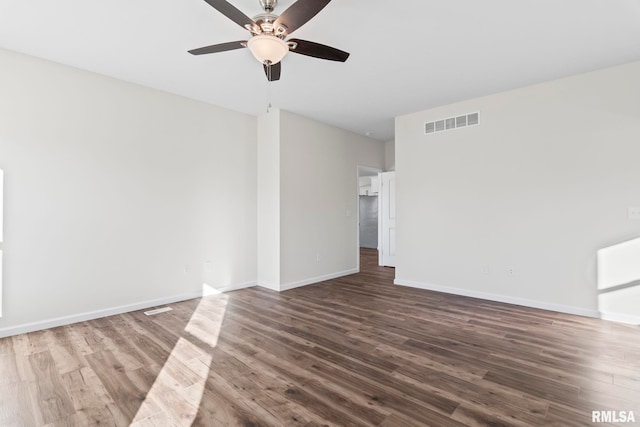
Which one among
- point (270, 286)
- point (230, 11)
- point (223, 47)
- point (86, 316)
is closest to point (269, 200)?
point (270, 286)

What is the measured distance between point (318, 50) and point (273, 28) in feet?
1.30

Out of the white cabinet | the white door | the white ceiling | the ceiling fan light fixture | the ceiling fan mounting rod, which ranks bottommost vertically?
the white door

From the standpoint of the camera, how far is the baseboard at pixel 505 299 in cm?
363

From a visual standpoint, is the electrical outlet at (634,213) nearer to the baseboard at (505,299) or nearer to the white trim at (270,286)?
the baseboard at (505,299)

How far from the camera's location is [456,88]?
158 inches

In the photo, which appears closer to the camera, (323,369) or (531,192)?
(323,369)

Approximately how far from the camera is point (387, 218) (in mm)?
6754

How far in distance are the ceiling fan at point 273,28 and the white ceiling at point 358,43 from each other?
0.34 metres

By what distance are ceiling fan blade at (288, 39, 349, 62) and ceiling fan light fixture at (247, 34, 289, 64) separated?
114 mm

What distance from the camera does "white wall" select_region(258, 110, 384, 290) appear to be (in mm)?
4914

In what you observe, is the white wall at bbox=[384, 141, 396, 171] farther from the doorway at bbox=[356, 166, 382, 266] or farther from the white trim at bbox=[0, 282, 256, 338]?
the white trim at bbox=[0, 282, 256, 338]

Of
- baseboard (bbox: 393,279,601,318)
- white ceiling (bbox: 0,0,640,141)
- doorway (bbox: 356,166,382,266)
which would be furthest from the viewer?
doorway (bbox: 356,166,382,266)

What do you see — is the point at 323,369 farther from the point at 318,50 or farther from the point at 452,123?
the point at 452,123

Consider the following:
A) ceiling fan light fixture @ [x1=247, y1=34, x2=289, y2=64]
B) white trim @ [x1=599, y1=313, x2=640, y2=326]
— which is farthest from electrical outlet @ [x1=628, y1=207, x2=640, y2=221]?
ceiling fan light fixture @ [x1=247, y1=34, x2=289, y2=64]
